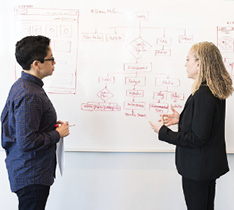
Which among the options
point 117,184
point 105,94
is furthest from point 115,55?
point 117,184

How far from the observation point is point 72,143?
188 cm

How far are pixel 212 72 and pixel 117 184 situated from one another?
1.21m

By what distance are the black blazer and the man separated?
0.67 m

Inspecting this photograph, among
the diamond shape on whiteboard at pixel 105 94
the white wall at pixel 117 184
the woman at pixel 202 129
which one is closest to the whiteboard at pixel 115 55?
the diamond shape on whiteboard at pixel 105 94

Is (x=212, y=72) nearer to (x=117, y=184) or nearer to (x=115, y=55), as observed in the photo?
(x=115, y=55)

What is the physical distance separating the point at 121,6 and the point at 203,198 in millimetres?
1429

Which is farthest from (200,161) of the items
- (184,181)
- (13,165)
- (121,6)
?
(121,6)

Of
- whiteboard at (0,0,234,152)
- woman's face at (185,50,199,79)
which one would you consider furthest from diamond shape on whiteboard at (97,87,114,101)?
woman's face at (185,50,199,79)

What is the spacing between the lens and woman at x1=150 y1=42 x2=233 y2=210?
125cm

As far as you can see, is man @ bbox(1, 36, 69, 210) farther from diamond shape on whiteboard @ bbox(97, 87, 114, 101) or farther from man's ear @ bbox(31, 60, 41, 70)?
diamond shape on whiteboard @ bbox(97, 87, 114, 101)

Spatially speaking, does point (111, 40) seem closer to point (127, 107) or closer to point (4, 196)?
point (127, 107)

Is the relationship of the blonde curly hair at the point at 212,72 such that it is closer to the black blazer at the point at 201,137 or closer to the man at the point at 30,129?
the black blazer at the point at 201,137

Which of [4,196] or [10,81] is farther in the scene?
[4,196]

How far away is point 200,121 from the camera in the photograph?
1.24 meters
